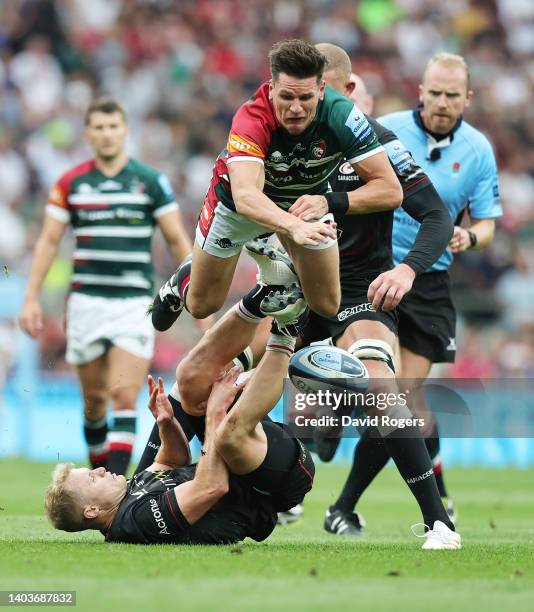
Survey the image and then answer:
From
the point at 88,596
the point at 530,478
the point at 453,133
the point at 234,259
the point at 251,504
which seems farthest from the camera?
the point at 530,478

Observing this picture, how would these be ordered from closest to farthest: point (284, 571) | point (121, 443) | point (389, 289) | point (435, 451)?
point (284, 571) < point (389, 289) < point (435, 451) < point (121, 443)

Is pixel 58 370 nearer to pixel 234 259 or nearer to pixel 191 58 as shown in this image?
pixel 191 58

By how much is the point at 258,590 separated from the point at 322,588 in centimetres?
26

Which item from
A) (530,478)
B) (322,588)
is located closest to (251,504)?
(322,588)

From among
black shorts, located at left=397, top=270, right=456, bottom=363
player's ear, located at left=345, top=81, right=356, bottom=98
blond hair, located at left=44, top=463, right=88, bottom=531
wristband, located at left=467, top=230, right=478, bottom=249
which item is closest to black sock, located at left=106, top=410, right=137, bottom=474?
black shorts, located at left=397, top=270, right=456, bottom=363

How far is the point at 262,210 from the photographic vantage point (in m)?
5.84

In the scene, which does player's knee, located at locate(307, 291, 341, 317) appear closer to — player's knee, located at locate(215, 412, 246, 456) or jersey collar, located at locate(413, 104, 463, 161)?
player's knee, located at locate(215, 412, 246, 456)

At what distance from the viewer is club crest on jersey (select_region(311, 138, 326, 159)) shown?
618 centimetres

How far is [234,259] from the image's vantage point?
669cm

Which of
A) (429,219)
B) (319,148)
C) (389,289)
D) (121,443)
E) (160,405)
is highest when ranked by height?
(319,148)

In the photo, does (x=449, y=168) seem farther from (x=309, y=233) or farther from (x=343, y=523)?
(x=309, y=233)

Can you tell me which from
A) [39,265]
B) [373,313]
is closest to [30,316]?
[39,265]

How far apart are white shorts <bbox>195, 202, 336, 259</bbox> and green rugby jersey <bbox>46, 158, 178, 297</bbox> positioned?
10.8ft

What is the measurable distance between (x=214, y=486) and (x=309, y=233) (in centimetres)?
127
